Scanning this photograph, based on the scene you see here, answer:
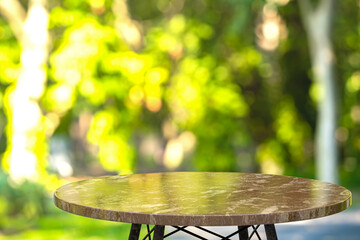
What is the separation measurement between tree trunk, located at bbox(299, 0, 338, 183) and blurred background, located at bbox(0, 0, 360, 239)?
13 mm

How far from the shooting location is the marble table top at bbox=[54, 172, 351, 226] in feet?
6.41

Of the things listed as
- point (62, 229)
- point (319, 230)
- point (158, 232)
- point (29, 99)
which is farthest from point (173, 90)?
point (158, 232)

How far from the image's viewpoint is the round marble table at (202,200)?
195 cm

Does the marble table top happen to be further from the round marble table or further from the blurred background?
the blurred background

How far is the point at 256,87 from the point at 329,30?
3.17 m

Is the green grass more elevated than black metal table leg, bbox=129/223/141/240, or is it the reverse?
black metal table leg, bbox=129/223/141/240

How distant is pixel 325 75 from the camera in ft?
23.0

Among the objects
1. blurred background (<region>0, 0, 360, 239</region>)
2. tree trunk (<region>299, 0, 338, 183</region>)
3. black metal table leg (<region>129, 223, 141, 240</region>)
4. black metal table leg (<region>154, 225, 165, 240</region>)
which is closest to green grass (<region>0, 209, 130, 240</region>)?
blurred background (<region>0, 0, 360, 239</region>)

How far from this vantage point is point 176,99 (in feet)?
30.0

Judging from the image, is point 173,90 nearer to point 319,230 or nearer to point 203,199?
point 319,230

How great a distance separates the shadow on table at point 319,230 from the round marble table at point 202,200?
2.47m

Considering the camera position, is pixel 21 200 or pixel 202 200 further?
pixel 21 200

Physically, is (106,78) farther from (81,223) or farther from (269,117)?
(269,117)

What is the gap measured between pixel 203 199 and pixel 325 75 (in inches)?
200
